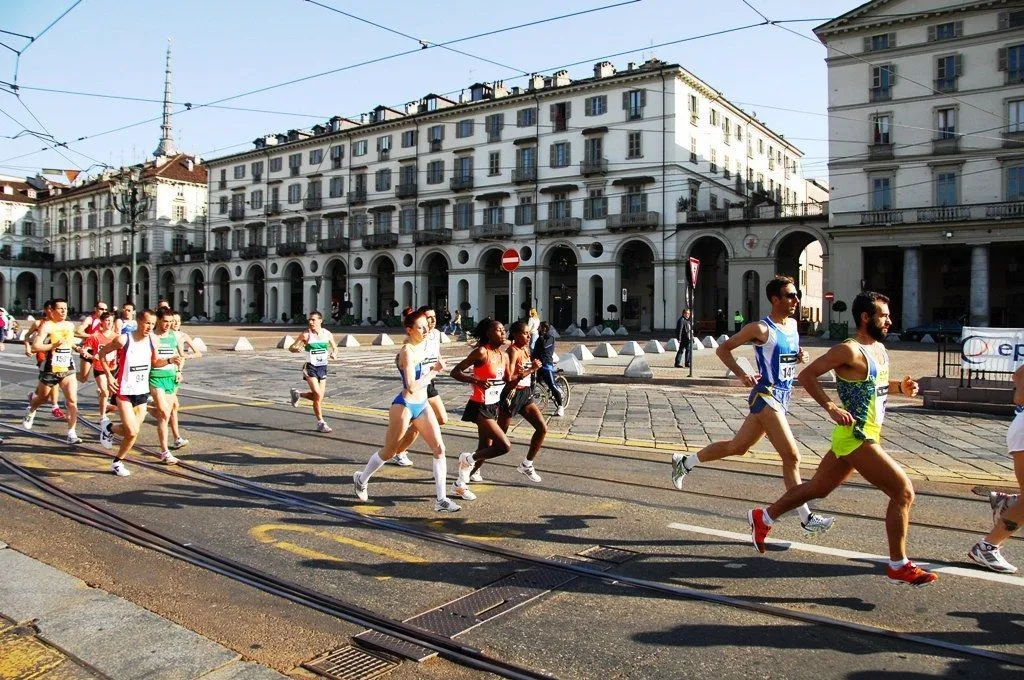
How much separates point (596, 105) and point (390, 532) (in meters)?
46.8

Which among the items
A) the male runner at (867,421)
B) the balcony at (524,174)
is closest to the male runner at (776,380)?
the male runner at (867,421)

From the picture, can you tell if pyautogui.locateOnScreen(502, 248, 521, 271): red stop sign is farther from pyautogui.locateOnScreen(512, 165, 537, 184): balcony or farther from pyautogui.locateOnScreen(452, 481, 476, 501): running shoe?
pyautogui.locateOnScreen(512, 165, 537, 184): balcony

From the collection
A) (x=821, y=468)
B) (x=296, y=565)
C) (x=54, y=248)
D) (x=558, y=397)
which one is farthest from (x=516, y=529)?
(x=54, y=248)

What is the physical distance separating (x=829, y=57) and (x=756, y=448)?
38026mm

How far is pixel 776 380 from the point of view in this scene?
18.0 feet

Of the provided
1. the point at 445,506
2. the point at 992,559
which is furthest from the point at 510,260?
the point at 992,559

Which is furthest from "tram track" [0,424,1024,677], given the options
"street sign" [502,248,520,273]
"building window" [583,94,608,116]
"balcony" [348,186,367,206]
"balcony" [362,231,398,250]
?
"balcony" [348,186,367,206]

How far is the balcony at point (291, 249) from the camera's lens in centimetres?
6488

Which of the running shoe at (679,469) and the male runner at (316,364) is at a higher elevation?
the male runner at (316,364)

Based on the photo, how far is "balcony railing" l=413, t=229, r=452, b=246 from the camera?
56094 mm

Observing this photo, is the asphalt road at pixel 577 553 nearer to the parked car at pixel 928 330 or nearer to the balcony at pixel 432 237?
the parked car at pixel 928 330

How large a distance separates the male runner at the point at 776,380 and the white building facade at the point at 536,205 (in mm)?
40602

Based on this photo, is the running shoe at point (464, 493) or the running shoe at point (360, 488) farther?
the running shoe at point (464, 493)

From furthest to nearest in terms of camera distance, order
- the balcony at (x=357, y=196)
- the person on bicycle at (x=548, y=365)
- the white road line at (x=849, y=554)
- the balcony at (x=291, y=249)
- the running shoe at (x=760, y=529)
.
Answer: the balcony at (x=291, y=249) → the balcony at (x=357, y=196) → the person on bicycle at (x=548, y=365) → the running shoe at (x=760, y=529) → the white road line at (x=849, y=554)
